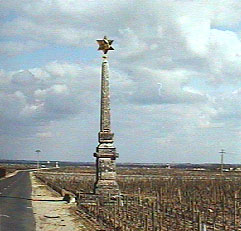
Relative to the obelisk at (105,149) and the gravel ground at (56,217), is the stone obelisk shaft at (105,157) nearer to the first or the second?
the obelisk at (105,149)

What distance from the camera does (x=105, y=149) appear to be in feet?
87.5

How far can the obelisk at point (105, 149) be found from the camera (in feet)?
86.8

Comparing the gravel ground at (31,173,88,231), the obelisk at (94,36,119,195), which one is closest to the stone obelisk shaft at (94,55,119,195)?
the obelisk at (94,36,119,195)

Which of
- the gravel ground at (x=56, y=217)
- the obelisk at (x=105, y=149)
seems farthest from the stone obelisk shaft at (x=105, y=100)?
the gravel ground at (x=56, y=217)

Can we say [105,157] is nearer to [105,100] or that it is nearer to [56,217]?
[105,100]

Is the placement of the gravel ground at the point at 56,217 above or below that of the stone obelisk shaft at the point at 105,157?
below

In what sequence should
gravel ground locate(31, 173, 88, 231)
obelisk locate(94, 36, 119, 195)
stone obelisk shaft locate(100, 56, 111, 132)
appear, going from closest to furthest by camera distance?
gravel ground locate(31, 173, 88, 231) < obelisk locate(94, 36, 119, 195) < stone obelisk shaft locate(100, 56, 111, 132)

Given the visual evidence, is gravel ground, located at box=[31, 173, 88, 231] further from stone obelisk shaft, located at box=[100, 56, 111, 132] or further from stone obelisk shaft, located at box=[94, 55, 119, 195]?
stone obelisk shaft, located at box=[100, 56, 111, 132]

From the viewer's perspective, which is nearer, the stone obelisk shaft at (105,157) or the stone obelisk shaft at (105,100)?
the stone obelisk shaft at (105,157)

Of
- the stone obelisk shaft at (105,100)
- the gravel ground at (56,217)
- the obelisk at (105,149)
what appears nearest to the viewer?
the gravel ground at (56,217)

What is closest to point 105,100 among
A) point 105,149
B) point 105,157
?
point 105,149

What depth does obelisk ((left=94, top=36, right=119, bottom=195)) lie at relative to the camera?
26.5m

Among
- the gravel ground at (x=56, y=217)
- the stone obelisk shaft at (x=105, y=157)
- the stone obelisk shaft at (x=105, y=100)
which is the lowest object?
A: the gravel ground at (x=56, y=217)

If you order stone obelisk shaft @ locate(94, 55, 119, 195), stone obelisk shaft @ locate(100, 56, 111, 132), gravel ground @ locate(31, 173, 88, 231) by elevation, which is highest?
stone obelisk shaft @ locate(100, 56, 111, 132)
